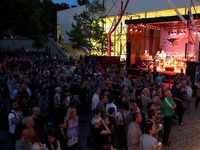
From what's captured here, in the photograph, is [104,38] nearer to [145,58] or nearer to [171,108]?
[145,58]

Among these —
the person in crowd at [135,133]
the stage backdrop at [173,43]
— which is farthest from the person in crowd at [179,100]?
the stage backdrop at [173,43]

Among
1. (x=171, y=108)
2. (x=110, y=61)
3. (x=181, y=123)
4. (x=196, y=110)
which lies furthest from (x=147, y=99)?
(x=110, y=61)

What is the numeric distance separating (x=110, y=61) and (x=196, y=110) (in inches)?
381

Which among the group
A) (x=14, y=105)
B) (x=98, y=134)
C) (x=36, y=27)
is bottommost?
(x=98, y=134)

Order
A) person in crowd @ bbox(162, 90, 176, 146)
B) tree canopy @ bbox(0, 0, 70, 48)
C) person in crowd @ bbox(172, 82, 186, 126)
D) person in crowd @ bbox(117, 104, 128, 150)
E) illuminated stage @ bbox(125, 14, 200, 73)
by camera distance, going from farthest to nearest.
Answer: tree canopy @ bbox(0, 0, 70, 48) < illuminated stage @ bbox(125, 14, 200, 73) < person in crowd @ bbox(172, 82, 186, 126) < person in crowd @ bbox(162, 90, 176, 146) < person in crowd @ bbox(117, 104, 128, 150)

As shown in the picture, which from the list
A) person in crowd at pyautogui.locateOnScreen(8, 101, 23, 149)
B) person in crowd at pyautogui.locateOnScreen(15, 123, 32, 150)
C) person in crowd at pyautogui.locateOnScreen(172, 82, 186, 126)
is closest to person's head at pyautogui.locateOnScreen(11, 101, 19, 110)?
person in crowd at pyautogui.locateOnScreen(8, 101, 23, 149)

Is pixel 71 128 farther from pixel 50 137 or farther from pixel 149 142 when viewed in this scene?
pixel 149 142

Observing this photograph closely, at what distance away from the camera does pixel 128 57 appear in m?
17.3

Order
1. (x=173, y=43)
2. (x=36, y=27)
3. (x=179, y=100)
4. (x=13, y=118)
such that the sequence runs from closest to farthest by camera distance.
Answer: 1. (x=13, y=118)
2. (x=179, y=100)
3. (x=173, y=43)
4. (x=36, y=27)

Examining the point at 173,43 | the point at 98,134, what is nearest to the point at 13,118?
the point at 98,134

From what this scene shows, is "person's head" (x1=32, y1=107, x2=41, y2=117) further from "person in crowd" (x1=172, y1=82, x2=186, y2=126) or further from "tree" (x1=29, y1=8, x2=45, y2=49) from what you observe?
"tree" (x1=29, y1=8, x2=45, y2=49)

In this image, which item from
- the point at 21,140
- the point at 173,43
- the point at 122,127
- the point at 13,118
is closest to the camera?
the point at 21,140

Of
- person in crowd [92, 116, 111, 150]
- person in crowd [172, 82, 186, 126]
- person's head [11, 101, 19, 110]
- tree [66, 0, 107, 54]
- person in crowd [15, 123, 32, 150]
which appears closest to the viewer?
person in crowd [15, 123, 32, 150]

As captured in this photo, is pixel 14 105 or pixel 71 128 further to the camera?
pixel 14 105
